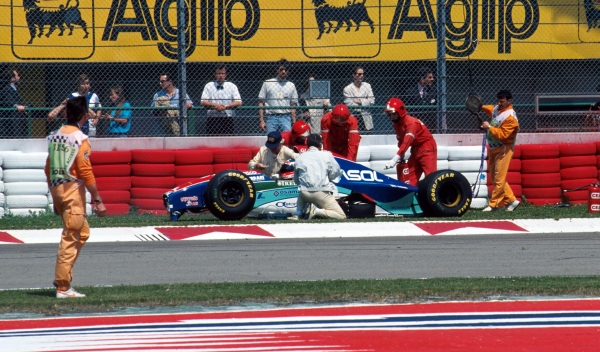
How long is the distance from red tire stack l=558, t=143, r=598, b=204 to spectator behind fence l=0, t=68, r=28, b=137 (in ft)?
26.7

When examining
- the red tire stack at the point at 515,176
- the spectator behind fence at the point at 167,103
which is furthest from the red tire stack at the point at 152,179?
the red tire stack at the point at 515,176

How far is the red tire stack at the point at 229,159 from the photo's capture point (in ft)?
40.1

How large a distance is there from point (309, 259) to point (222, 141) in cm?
528

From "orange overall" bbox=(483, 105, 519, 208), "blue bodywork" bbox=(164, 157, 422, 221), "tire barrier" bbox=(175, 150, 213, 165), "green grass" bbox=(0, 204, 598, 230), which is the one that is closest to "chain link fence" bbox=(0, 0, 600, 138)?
"tire barrier" bbox=(175, 150, 213, 165)

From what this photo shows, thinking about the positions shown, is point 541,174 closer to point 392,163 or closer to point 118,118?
point 392,163

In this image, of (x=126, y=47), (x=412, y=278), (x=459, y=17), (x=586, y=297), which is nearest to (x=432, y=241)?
(x=412, y=278)

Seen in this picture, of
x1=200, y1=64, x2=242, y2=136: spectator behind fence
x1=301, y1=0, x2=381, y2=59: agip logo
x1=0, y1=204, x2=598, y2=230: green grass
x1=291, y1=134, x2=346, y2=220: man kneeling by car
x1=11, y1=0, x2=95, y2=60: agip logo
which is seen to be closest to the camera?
x1=0, y1=204, x2=598, y2=230: green grass

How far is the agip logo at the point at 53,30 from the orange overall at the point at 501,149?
6619 mm

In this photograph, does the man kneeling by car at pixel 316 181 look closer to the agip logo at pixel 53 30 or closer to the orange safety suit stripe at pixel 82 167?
the orange safety suit stripe at pixel 82 167

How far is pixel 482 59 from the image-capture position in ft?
47.4

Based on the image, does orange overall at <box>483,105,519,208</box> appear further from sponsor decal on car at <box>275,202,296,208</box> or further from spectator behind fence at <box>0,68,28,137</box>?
spectator behind fence at <box>0,68,28,137</box>

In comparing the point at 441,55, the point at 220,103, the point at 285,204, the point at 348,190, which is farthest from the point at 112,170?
the point at 441,55

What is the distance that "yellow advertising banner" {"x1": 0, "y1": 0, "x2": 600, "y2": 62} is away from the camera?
1365cm

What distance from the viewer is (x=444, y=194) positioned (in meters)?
11.0
